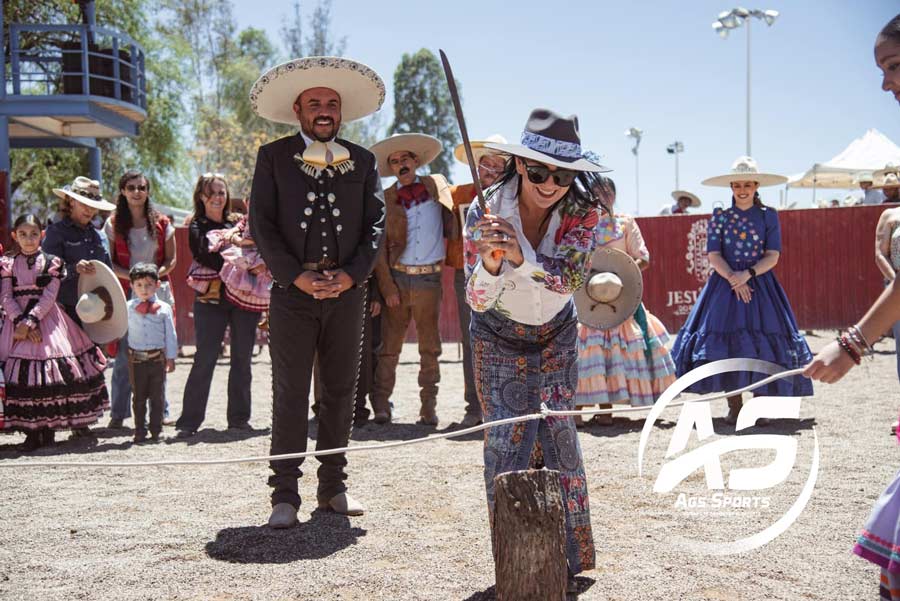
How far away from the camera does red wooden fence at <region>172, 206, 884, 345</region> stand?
1564cm

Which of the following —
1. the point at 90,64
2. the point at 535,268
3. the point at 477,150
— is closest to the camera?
the point at 535,268

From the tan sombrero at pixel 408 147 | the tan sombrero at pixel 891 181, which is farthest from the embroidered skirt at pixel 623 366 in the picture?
the tan sombrero at pixel 891 181

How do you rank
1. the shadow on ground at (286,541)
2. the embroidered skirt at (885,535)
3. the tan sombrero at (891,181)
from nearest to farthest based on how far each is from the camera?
the embroidered skirt at (885,535), the shadow on ground at (286,541), the tan sombrero at (891,181)

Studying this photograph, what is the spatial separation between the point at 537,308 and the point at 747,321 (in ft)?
12.6

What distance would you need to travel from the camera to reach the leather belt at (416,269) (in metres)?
6.97

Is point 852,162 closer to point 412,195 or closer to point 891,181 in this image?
point 891,181

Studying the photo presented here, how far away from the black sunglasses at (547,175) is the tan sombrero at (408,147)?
3.73m

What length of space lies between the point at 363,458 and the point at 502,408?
2695 mm

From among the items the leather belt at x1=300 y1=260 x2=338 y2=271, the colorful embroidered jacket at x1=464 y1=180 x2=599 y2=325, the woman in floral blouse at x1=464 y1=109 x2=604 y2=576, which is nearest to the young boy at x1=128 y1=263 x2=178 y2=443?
the leather belt at x1=300 y1=260 x2=338 y2=271

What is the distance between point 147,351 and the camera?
6465 millimetres

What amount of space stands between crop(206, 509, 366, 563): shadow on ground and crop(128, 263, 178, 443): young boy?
2565 mm

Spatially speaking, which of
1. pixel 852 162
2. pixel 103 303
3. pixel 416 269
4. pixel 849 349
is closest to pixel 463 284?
pixel 416 269

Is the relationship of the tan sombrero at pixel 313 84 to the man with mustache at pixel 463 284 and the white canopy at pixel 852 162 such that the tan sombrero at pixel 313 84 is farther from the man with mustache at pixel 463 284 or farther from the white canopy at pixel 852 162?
the white canopy at pixel 852 162

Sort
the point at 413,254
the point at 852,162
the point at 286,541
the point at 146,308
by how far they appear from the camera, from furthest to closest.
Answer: the point at 852,162
the point at 413,254
the point at 146,308
the point at 286,541
